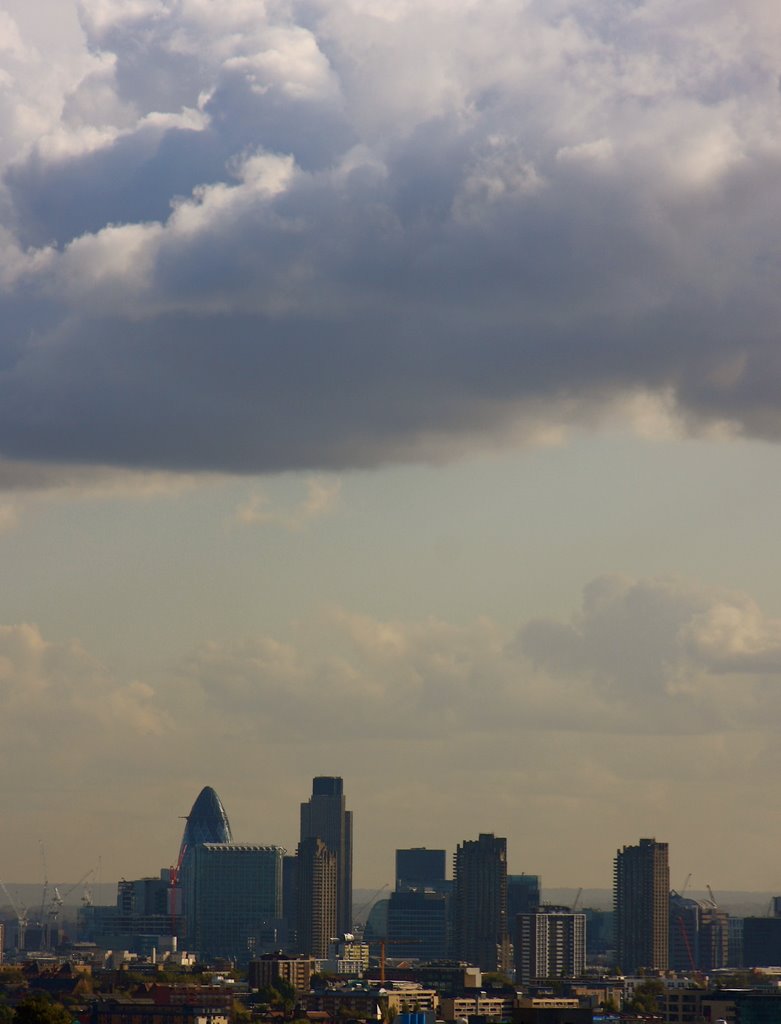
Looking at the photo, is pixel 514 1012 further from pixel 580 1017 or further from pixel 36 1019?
pixel 36 1019

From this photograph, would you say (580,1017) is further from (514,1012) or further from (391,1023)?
(391,1023)

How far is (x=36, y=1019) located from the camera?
152500 millimetres

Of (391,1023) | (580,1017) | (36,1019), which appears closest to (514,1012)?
(580,1017)

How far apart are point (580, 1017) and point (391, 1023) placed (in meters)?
29.9

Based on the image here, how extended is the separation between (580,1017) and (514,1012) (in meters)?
4.74

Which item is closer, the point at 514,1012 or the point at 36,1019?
the point at 514,1012

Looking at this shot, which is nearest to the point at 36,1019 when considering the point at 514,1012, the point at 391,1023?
the point at 391,1023

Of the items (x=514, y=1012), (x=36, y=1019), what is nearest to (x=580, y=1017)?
(x=514, y=1012)

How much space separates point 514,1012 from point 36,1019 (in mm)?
41344

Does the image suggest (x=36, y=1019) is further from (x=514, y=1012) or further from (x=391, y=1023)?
(x=514, y=1012)

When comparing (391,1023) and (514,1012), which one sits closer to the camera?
(514,1012)

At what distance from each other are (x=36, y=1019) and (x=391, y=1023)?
81.8ft

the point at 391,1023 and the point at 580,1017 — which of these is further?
the point at 391,1023

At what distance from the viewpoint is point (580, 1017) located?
12912 centimetres
